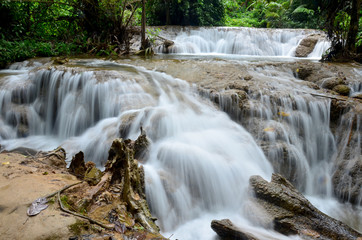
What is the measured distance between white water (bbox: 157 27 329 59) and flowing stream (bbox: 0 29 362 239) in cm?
566

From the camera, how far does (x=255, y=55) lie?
1181 centimetres

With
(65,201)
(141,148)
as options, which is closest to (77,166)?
(141,148)

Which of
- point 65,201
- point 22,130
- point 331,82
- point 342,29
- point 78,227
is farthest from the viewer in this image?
point 342,29

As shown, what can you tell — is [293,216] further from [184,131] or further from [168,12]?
[168,12]

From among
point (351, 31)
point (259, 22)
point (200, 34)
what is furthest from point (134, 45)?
point (259, 22)

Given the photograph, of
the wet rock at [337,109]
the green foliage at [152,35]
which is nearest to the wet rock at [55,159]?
the wet rock at [337,109]

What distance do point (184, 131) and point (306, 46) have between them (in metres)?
9.40

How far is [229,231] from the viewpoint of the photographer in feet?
8.57

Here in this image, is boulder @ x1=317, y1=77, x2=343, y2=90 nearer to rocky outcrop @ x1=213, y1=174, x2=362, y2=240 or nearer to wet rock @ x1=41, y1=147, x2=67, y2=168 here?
rocky outcrop @ x1=213, y1=174, x2=362, y2=240

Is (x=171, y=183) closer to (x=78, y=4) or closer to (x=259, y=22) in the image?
(x=78, y=4)

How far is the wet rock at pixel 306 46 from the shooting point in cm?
1127

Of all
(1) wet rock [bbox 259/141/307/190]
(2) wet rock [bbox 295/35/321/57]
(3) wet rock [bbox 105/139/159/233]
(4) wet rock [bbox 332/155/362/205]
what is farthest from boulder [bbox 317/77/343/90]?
(2) wet rock [bbox 295/35/321/57]

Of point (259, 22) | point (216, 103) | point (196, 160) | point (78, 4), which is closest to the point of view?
point (196, 160)

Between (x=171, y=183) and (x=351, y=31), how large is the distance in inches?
315
